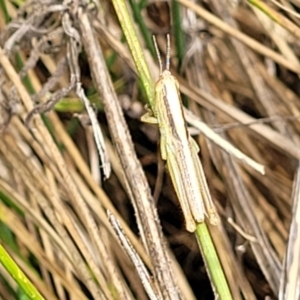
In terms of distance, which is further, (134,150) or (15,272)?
(134,150)

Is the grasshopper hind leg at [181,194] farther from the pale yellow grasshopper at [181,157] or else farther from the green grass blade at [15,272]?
the green grass blade at [15,272]

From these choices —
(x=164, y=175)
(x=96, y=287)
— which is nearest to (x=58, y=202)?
(x=96, y=287)

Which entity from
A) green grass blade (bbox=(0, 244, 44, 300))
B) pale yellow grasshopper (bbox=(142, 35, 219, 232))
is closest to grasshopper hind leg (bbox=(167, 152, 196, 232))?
pale yellow grasshopper (bbox=(142, 35, 219, 232))

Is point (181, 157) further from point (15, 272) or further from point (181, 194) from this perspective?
point (15, 272)

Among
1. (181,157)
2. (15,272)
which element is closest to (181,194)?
(181,157)

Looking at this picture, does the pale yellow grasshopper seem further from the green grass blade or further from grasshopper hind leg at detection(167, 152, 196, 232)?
the green grass blade

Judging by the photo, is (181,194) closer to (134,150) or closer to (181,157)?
(181,157)
